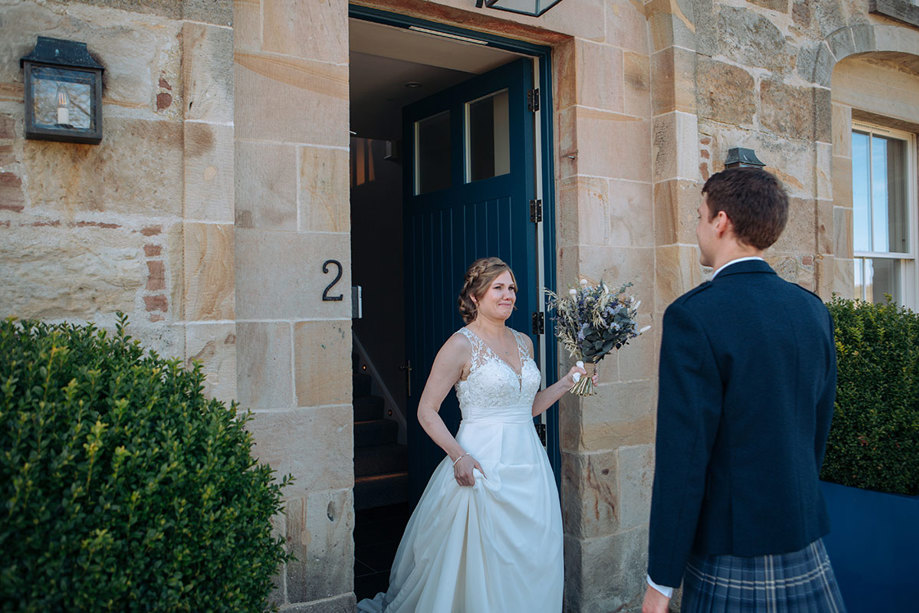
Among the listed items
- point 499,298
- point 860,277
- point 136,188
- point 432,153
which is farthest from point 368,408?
point 136,188

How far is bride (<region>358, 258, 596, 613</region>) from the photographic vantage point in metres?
3.24

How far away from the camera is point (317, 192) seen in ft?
10.5

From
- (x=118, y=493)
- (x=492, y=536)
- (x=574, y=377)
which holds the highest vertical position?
(x=574, y=377)

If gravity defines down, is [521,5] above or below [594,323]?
above

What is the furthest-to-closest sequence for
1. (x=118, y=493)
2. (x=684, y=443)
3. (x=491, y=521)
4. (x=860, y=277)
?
(x=860, y=277) < (x=491, y=521) < (x=684, y=443) < (x=118, y=493)

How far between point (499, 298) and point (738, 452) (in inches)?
70.3

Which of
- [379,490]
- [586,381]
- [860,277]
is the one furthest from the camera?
[379,490]

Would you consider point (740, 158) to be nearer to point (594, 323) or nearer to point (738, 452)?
point (594, 323)

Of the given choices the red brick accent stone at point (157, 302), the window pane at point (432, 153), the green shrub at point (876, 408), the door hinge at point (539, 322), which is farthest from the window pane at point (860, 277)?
the red brick accent stone at point (157, 302)

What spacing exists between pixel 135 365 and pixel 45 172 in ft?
3.41

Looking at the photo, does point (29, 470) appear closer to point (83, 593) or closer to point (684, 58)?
point (83, 593)

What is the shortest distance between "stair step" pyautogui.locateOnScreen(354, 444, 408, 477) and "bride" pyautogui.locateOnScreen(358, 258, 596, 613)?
3.06 m

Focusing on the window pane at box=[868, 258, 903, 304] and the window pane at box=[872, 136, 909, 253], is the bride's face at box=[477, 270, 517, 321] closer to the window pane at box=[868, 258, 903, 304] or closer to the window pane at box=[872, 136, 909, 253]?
the window pane at box=[868, 258, 903, 304]

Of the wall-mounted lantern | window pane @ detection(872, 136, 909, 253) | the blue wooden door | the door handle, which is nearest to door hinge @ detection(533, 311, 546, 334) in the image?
the blue wooden door
